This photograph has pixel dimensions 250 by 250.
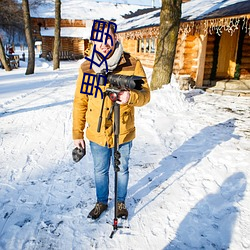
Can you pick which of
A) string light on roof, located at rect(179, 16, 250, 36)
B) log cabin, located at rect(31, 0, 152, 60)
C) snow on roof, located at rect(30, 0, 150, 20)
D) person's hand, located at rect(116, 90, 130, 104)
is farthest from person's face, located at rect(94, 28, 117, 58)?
snow on roof, located at rect(30, 0, 150, 20)

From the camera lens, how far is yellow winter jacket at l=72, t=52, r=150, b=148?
6.73ft

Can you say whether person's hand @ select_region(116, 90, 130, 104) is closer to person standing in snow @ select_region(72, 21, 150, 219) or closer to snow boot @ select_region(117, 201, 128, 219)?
person standing in snow @ select_region(72, 21, 150, 219)

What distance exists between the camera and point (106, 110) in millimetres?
2088

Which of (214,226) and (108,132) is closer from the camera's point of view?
(108,132)

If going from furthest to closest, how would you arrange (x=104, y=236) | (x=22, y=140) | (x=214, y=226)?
(x=22, y=140) < (x=214, y=226) < (x=104, y=236)

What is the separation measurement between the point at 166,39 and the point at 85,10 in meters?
31.8

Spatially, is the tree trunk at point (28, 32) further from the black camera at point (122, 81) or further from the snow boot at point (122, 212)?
the black camera at point (122, 81)

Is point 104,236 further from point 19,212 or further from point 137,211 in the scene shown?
point 19,212

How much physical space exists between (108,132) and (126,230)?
42.0 inches

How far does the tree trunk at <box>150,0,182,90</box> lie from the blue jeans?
562 centimetres

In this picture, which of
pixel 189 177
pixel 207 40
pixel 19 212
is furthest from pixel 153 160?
pixel 207 40

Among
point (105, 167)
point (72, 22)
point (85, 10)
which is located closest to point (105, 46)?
point (105, 167)

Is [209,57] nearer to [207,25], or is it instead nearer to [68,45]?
[207,25]

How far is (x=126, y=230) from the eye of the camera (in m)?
2.35
